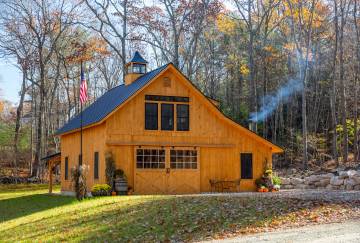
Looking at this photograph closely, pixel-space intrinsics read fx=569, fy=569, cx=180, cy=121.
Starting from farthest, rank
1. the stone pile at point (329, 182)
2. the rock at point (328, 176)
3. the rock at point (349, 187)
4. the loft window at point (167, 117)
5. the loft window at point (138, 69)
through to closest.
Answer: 1. the loft window at point (138, 69)
2. the rock at point (328, 176)
3. the loft window at point (167, 117)
4. the stone pile at point (329, 182)
5. the rock at point (349, 187)

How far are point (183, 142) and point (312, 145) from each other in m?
15.4

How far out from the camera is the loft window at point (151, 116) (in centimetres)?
2539

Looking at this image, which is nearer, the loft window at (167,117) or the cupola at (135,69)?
the loft window at (167,117)

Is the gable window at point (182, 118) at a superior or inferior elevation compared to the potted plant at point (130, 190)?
superior

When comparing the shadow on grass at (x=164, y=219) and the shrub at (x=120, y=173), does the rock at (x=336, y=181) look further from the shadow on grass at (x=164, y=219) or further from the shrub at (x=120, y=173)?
the shrub at (x=120, y=173)

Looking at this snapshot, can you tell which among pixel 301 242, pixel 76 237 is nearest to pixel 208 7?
pixel 76 237

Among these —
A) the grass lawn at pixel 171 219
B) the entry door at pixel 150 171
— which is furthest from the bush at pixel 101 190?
the grass lawn at pixel 171 219

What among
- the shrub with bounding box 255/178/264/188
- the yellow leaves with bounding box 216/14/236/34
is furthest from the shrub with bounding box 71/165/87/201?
the yellow leaves with bounding box 216/14/236/34

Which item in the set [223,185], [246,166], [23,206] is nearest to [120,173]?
[23,206]

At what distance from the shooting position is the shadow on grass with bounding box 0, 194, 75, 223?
21.3m

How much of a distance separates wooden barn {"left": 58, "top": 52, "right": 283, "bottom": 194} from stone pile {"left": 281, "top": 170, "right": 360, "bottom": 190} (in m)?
1.95

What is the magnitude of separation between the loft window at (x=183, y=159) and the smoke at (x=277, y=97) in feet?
56.7

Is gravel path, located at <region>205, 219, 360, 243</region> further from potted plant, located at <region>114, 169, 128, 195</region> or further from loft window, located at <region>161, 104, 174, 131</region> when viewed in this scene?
loft window, located at <region>161, 104, 174, 131</region>

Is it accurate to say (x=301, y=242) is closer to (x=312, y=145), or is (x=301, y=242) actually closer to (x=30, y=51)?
(x=312, y=145)
